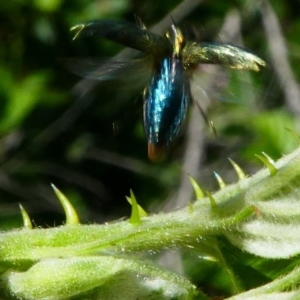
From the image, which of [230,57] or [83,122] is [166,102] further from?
[83,122]

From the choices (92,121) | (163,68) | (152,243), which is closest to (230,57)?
(163,68)

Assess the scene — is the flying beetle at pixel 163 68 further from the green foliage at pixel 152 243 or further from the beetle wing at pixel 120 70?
the green foliage at pixel 152 243

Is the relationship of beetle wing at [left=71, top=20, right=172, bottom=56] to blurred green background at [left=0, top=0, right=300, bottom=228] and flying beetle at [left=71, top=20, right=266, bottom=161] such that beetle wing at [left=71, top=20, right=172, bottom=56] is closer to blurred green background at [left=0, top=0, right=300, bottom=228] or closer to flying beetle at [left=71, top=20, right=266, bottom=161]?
flying beetle at [left=71, top=20, right=266, bottom=161]

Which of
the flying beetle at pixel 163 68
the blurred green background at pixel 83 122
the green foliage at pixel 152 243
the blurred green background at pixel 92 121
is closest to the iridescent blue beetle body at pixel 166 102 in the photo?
the flying beetle at pixel 163 68

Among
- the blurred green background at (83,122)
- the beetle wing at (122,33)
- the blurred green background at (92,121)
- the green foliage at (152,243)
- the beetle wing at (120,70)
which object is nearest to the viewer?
the green foliage at (152,243)

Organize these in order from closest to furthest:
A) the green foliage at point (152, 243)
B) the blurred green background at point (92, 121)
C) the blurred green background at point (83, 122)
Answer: the green foliage at point (152, 243) < the blurred green background at point (92, 121) < the blurred green background at point (83, 122)

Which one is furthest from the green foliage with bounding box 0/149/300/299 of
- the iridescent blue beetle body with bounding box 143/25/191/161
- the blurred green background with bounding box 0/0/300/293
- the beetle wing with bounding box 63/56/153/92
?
the blurred green background with bounding box 0/0/300/293
